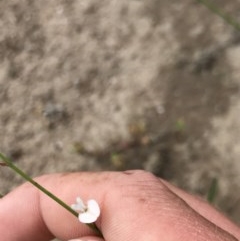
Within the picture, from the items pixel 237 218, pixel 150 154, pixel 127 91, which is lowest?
pixel 237 218

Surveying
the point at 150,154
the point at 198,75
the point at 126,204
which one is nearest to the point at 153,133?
the point at 150,154

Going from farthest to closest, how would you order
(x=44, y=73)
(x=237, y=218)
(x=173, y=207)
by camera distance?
1. (x=44, y=73)
2. (x=237, y=218)
3. (x=173, y=207)

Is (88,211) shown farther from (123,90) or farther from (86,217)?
(123,90)

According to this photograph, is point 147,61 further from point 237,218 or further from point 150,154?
point 237,218

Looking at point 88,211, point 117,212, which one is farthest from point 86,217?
point 117,212

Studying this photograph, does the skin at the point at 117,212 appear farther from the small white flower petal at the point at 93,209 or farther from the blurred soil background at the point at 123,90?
the blurred soil background at the point at 123,90

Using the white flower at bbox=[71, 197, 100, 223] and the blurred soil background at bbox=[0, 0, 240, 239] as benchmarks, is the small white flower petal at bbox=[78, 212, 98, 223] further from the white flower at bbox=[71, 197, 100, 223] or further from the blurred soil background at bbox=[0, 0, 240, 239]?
the blurred soil background at bbox=[0, 0, 240, 239]

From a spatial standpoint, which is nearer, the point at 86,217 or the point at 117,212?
the point at 86,217
